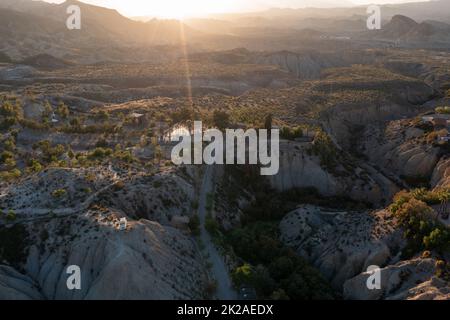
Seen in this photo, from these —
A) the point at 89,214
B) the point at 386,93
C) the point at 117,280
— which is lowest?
the point at 117,280

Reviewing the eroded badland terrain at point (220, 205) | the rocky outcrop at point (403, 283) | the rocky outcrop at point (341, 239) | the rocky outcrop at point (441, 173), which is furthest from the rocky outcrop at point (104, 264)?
the rocky outcrop at point (441, 173)

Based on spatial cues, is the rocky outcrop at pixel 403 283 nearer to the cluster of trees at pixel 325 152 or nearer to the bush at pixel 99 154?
the cluster of trees at pixel 325 152

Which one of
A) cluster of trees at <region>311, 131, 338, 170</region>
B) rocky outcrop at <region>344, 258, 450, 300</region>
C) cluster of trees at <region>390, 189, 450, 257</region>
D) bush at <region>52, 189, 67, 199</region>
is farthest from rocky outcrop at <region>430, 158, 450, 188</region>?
bush at <region>52, 189, 67, 199</region>

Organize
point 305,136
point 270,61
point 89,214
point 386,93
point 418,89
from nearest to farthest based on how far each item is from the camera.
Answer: point 89,214
point 305,136
point 386,93
point 418,89
point 270,61
